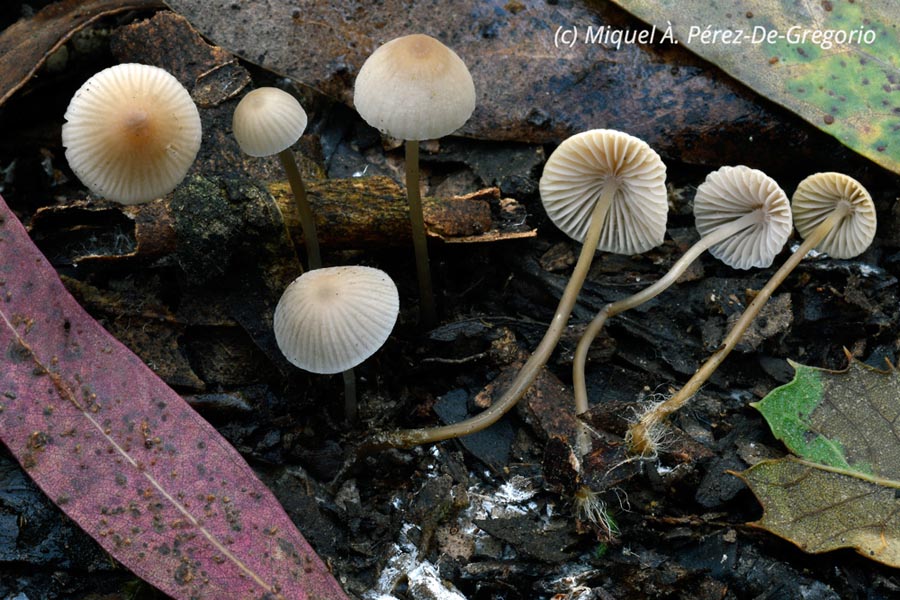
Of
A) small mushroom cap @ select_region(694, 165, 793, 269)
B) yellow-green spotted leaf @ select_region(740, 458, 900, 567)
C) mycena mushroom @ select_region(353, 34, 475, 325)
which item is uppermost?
mycena mushroom @ select_region(353, 34, 475, 325)

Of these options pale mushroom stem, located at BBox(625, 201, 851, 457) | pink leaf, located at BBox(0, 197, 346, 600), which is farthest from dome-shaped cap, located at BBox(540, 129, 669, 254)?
pink leaf, located at BBox(0, 197, 346, 600)

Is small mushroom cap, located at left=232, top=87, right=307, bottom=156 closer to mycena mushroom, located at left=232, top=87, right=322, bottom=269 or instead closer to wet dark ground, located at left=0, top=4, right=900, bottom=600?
mycena mushroom, located at left=232, top=87, right=322, bottom=269

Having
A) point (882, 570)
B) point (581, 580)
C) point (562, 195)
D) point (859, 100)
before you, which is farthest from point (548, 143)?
point (882, 570)

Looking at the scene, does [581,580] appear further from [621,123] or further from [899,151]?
[899,151]

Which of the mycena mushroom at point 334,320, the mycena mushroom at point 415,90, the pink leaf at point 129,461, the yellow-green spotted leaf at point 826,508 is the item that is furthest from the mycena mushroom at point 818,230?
the pink leaf at point 129,461

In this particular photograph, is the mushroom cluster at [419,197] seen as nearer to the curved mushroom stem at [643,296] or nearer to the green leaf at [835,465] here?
the curved mushroom stem at [643,296]

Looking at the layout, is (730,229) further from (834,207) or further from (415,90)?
(415,90)
